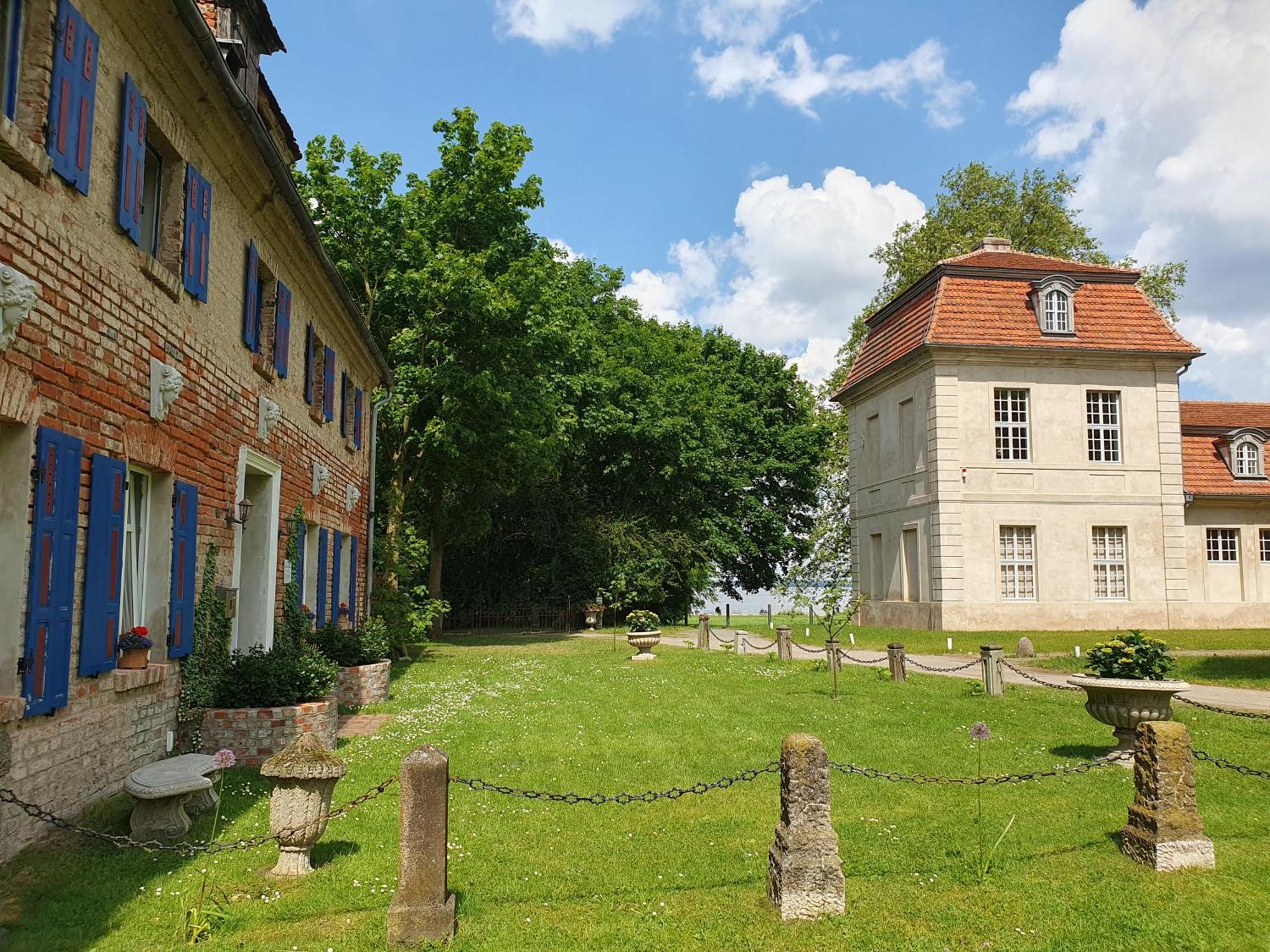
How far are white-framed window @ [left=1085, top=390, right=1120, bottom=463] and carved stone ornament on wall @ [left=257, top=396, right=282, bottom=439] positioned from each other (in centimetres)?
2243

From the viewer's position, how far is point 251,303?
34.7ft

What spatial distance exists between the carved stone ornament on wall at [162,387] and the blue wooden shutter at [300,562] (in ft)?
17.0

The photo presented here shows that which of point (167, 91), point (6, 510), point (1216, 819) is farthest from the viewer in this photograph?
point (167, 91)

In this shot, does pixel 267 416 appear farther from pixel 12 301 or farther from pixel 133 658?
pixel 12 301

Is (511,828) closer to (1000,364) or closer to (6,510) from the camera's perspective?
(6,510)

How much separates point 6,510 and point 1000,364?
24437 mm

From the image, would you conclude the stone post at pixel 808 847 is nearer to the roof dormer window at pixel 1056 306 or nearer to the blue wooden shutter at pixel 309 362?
the blue wooden shutter at pixel 309 362

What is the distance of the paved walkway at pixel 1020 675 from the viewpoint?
13.0m

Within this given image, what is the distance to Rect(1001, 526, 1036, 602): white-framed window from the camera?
25.1 m

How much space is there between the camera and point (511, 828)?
22.7 feet

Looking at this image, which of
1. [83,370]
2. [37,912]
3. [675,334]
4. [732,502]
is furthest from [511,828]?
[675,334]

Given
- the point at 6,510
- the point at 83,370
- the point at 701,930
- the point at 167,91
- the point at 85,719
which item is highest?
the point at 167,91

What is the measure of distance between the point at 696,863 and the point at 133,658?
465cm

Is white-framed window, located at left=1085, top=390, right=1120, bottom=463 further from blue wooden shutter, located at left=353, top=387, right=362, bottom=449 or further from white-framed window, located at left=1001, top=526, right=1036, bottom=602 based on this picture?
blue wooden shutter, located at left=353, top=387, right=362, bottom=449
